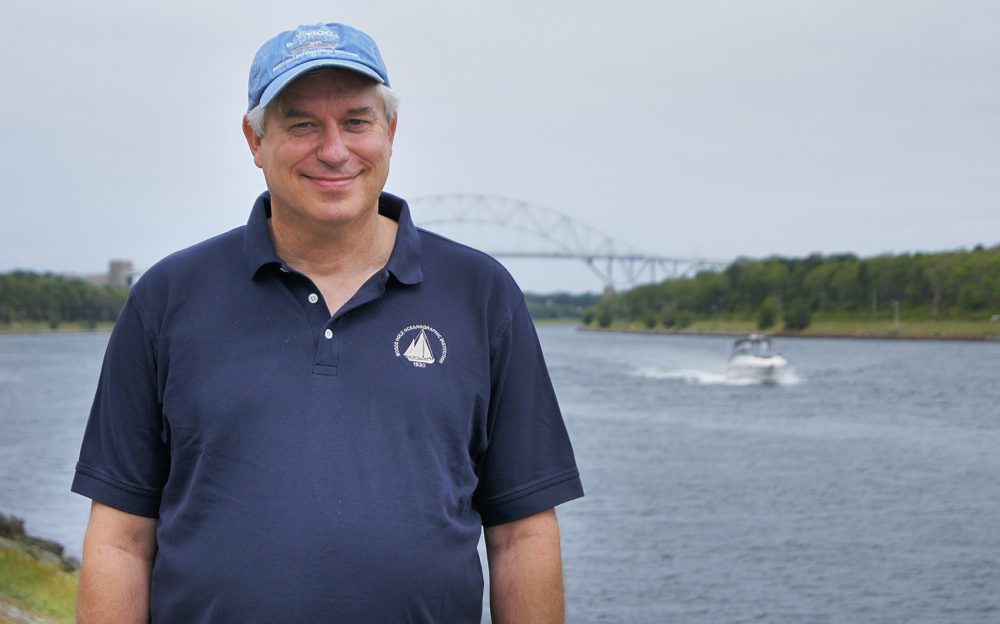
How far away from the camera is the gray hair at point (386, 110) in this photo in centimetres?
227

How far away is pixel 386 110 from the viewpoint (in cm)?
233

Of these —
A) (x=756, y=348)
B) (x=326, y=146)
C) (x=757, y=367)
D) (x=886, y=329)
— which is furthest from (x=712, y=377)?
(x=326, y=146)

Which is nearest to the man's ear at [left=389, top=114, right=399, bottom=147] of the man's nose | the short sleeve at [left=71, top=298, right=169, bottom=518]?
the man's nose

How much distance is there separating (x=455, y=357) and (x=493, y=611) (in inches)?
21.8

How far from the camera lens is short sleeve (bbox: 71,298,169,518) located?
229 centimetres

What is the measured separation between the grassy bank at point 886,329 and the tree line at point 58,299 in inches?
2417

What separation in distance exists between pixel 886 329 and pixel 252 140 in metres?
113

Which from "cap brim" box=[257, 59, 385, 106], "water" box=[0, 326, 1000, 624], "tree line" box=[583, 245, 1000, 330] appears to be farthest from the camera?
"tree line" box=[583, 245, 1000, 330]

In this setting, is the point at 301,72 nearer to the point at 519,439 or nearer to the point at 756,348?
the point at 519,439

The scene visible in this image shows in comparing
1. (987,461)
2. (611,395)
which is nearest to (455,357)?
(987,461)

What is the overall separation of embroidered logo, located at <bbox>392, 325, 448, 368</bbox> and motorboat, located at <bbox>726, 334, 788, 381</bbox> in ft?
199

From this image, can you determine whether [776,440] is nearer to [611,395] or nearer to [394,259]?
[611,395]

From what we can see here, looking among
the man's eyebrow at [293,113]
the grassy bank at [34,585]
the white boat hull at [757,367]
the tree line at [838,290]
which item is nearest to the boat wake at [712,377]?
the white boat hull at [757,367]

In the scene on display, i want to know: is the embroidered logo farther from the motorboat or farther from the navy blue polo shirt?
the motorboat
